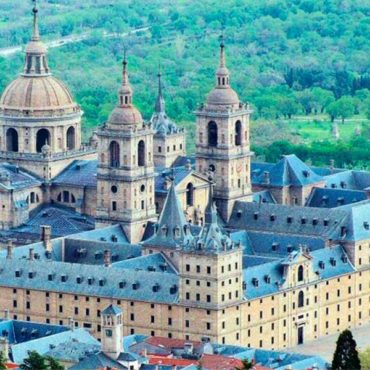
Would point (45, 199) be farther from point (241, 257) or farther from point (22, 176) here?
point (241, 257)

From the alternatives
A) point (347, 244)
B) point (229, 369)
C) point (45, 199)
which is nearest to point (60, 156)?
point (45, 199)

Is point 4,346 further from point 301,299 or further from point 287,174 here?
point 287,174

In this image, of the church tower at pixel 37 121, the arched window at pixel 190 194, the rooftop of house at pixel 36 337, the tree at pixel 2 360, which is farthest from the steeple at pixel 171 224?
the tree at pixel 2 360

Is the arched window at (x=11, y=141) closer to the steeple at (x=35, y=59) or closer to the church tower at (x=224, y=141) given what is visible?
the steeple at (x=35, y=59)

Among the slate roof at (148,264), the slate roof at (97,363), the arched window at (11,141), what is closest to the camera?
the slate roof at (97,363)

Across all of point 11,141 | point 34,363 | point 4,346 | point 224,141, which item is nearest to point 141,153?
point 224,141
